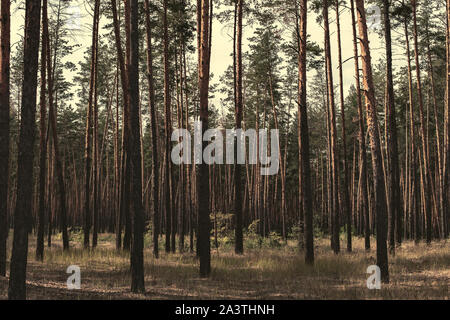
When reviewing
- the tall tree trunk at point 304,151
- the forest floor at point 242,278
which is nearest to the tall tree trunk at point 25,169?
the forest floor at point 242,278

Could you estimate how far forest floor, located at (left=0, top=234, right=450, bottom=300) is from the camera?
871 centimetres

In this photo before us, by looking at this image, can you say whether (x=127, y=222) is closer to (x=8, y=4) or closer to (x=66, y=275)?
(x=66, y=275)

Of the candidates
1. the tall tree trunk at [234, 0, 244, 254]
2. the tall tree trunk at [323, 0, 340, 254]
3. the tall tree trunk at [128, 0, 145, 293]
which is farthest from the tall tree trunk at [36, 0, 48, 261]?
the tall tree trunk at [323, 0, 340, 254]

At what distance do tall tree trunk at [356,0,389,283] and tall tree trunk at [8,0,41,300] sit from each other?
26.1 ft

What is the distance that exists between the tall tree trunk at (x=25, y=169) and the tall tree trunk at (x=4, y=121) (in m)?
3.24

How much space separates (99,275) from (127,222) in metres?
5.08

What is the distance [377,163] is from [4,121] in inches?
378

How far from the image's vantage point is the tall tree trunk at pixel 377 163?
33.9ft

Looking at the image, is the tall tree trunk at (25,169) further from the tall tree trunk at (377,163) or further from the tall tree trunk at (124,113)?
the tall tree trunk at (124,113)

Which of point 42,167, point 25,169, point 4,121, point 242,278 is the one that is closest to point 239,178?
point 242,278

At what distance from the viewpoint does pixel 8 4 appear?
1141cm

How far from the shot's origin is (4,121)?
33.4ft

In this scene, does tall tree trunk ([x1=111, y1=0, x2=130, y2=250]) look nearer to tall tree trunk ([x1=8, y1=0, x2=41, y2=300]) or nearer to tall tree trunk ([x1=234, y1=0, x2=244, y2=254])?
tall tree trunk ([x1=234, y1=0, x2=244, y2=254])
